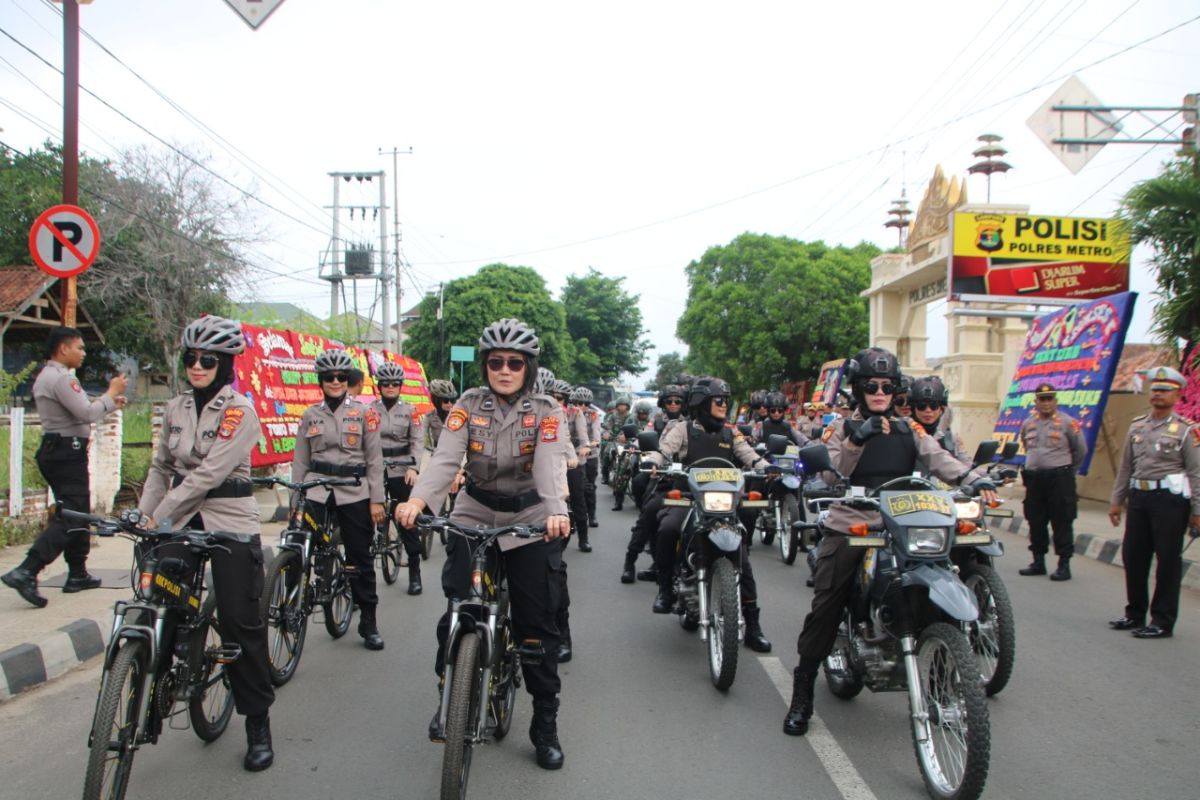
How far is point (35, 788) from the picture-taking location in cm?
363

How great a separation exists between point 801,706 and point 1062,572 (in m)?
5.31

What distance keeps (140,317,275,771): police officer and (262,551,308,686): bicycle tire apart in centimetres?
100

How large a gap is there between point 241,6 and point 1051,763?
6.95 m

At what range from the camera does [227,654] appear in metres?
3.74

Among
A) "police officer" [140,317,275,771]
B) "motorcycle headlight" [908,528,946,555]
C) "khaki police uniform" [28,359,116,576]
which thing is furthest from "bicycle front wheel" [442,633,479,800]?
"khaki police uniform" [28,359,116,576]

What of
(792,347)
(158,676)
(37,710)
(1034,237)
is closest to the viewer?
(158,676)

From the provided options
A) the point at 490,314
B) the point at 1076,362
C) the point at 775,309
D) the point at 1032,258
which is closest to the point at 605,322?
the point at 490,314

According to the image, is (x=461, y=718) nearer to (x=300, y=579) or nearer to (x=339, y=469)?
(x=300, y=579)

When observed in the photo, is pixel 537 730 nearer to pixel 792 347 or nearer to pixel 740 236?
pixel 792 347

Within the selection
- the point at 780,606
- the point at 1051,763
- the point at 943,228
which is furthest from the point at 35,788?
the point at 943,228

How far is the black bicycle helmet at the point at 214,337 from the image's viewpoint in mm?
3850

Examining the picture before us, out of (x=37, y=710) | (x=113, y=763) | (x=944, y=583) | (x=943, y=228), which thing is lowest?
(x=37, y=710)

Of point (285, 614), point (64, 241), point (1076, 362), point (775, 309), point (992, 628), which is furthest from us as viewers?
point (775, 309)

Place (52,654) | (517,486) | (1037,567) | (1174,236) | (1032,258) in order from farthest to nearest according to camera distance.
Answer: (1032,258)
(1174,236)
(1037,567)
(52,654)
(517,486)
